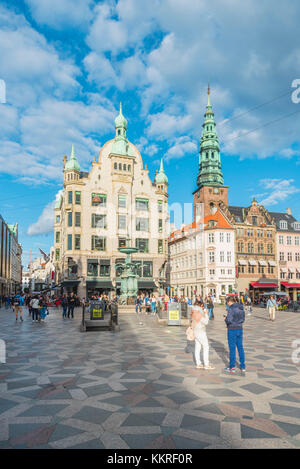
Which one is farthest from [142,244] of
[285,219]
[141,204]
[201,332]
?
[201,332]

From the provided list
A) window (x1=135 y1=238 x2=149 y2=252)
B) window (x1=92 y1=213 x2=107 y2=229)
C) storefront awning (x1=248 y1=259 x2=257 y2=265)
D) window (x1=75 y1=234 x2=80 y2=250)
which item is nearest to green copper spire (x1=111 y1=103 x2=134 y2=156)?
window (x1=92 y1=213 x2=107 y2=229)

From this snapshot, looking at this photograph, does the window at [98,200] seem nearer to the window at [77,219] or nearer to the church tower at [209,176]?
the window at [77,219]

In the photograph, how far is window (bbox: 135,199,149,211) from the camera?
2208 inches

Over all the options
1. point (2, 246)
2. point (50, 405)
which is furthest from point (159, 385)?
point (2, 246)

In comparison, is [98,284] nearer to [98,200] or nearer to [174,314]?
[98,200]

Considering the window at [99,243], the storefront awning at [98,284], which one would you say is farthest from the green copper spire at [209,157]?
the storefront awning at [98,284]

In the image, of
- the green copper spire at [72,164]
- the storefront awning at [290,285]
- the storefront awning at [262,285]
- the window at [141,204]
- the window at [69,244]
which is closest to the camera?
the window at [69,244]

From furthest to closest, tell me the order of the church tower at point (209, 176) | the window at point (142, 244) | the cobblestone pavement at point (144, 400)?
the church tower at point (209, 176), the window at point (142, 244), the cobblestone pavement at point (144, 400)

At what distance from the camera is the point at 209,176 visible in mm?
74938

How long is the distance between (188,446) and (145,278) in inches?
1973

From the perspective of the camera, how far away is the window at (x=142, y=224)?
183ft

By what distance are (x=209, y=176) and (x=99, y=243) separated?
3270 centimetres

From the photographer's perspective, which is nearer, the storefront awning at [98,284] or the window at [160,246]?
the storefront awning at [98,284]

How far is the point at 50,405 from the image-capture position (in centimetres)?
613
